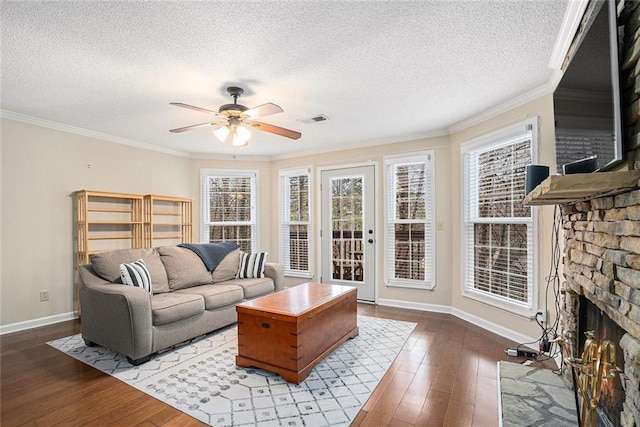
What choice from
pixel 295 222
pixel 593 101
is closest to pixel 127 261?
pixel 295 222

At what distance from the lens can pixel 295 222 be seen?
5.73 meters

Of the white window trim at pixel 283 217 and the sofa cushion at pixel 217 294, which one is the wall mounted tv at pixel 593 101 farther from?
the white window trim at pixel 283 217

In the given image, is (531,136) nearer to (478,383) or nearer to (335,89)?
(335,89)

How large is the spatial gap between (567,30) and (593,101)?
940 mm

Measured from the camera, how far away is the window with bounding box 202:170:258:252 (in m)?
5.72

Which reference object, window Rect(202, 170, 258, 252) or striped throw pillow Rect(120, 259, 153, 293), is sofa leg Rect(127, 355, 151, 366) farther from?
window Rect(202, 170, 258, 252)

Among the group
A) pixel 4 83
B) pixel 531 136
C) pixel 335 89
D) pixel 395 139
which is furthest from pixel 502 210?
pixel 4 83

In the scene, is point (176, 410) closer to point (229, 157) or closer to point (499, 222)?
point (499, 222)

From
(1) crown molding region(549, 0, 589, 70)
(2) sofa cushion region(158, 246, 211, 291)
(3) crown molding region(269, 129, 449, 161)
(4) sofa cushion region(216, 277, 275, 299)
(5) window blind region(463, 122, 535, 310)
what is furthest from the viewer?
(3) crown molding region(269, 129, 449, 161)

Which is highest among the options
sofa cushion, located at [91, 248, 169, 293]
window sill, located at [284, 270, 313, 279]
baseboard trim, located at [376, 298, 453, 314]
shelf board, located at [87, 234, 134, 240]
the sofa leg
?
shelf board, located at [87, 234, 134, 240]

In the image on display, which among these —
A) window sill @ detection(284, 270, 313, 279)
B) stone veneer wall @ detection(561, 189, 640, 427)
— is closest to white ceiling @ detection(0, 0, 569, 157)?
stone veneer wall @ detection(561, 189, 640, 427)

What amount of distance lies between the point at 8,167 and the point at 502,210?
547cm

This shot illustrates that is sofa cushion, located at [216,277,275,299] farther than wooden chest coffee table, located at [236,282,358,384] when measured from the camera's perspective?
Yes

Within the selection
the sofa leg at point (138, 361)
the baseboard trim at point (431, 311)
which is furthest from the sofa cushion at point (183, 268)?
the baseboard trim at point (431, 311)
